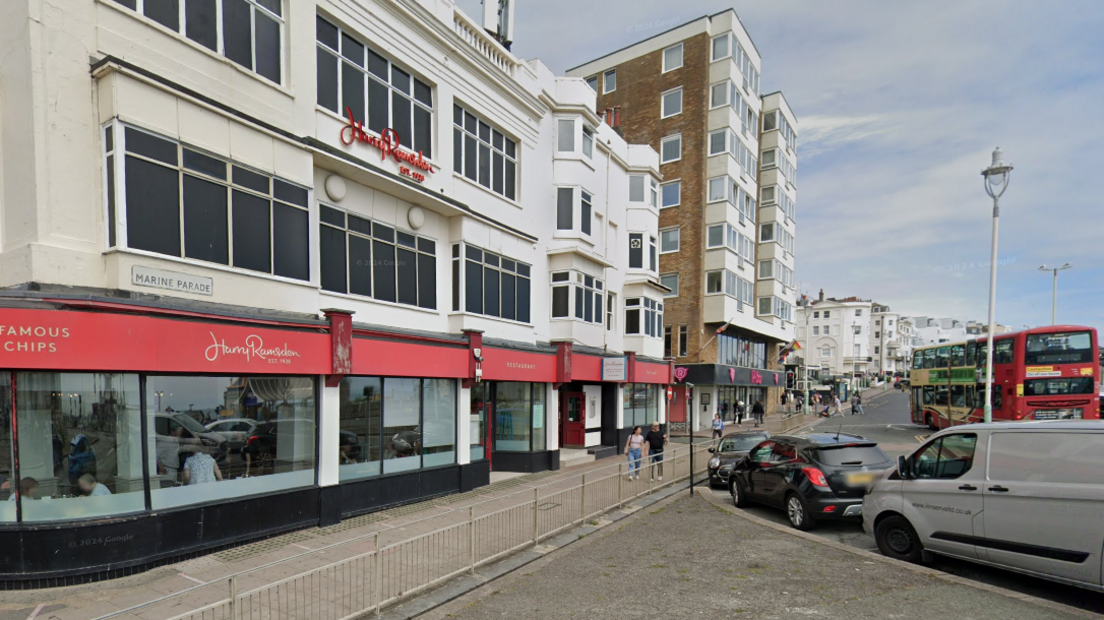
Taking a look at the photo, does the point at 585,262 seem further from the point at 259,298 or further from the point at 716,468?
the point at 259,298

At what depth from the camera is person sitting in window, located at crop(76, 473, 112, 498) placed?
23.0ft

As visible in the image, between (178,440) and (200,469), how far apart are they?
0.57 m

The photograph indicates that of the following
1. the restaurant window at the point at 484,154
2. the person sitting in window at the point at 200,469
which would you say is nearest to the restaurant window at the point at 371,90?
the restaurant window at the point at 484,154

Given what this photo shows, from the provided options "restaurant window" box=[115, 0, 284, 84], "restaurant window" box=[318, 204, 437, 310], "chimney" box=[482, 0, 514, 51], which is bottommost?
"restaurant window" box=[318, 204, 437, 310]

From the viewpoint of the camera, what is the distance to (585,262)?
18.5 m

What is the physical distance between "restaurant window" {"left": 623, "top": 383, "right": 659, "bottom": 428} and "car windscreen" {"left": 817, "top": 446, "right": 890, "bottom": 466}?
1356cm

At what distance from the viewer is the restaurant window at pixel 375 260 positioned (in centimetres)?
1071

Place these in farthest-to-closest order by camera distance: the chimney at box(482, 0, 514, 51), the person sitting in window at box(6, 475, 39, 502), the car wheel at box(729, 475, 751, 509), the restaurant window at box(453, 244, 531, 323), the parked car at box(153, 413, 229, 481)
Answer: the chimney at box(482, 0, 514, 51)
the restaurant window at box(453, 244, 531, 323)
the car wheel at box(729, 475, 751, 509)
the parked car at box(153, 413, 229, 481)
the person sitting in window at box(6, 475, 39, 502)

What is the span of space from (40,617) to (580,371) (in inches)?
553

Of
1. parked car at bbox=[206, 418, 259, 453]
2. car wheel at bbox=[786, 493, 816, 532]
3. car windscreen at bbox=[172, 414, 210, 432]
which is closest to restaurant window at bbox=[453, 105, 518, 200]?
parked car at bbox=[206, 418, 259, 453]

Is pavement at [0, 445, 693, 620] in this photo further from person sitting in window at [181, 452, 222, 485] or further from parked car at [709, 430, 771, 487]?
parked car at [709, 430, 771, 487]

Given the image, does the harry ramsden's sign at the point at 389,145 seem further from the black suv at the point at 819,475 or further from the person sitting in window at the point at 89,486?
the black suv at the point at 819,475

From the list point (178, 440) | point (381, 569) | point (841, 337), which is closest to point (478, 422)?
point (178, 440)

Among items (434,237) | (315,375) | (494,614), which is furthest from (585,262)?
(494,614)
